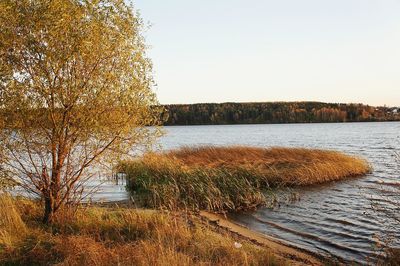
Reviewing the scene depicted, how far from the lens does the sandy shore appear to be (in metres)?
10.9

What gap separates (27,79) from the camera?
9.96m

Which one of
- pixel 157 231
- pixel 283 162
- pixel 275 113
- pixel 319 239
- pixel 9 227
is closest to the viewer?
pixel 9 227

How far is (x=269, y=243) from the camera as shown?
12734 millimetres

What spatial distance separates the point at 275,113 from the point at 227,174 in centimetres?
14581

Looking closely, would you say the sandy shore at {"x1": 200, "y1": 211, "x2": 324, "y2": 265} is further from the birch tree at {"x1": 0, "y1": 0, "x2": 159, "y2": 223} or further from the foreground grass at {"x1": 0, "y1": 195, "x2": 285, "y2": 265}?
the birch tree at {"x1": 0, "y1": 0, "x2": 159, "y2": 223}

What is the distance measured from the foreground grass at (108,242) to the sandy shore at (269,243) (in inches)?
40.9

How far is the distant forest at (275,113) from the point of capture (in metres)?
157

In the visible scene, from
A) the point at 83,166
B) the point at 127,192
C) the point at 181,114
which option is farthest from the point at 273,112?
the point at 83,166

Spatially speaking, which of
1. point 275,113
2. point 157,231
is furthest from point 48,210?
point 275,113

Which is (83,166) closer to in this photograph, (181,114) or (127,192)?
(127,192)

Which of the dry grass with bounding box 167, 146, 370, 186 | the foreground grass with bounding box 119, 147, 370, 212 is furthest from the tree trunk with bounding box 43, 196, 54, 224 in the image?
the dry grass with bounding box 167, 146, 370, 186

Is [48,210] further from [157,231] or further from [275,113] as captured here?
[275,113]

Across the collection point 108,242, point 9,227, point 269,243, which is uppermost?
point 9,227

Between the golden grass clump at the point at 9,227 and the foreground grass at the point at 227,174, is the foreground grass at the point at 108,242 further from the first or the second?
the foreground grass at the point at 227,174
